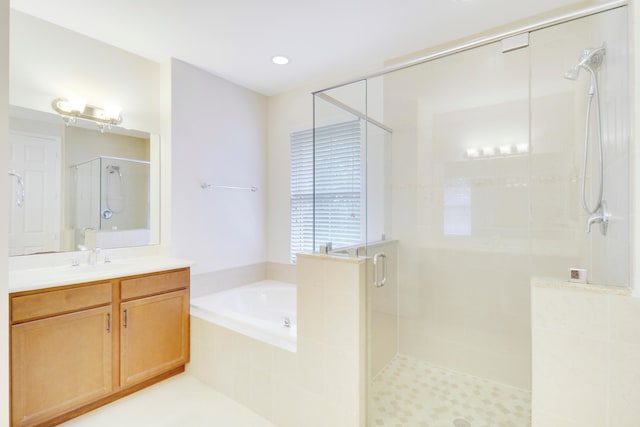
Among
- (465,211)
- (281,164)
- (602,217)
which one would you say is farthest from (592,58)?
(281,164)

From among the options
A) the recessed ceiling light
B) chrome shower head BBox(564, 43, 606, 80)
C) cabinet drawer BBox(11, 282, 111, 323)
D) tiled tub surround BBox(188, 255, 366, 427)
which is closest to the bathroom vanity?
cabinet drawer BBox(11, 282, 111, 323)

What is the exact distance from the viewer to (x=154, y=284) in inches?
88.7

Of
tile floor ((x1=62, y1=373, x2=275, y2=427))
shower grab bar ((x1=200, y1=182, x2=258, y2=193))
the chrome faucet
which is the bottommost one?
tile floor ((x1=62, y1=373, x2=275, y2=427))

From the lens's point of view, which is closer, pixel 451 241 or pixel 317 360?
pixel 317 360

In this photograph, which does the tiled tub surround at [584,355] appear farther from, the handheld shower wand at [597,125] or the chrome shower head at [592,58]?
the chrome shower head at [592,58]

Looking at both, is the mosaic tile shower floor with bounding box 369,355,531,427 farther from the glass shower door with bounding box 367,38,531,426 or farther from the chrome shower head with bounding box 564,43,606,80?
the chrome shower head with bounding box 564,43,606,80

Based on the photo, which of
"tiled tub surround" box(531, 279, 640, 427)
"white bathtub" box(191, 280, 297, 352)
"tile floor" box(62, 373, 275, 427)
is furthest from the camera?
"white bathtub" box(191, 280, 297, 352)

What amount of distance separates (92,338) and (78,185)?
1169 mm

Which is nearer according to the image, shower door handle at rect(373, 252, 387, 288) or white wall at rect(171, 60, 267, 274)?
shower door handle at rect(373, 252, 387, 288)

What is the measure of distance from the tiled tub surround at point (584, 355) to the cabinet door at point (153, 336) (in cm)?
229

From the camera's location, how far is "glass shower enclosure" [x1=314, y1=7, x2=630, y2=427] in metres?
1.78

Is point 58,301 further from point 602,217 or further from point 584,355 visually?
point 602,217

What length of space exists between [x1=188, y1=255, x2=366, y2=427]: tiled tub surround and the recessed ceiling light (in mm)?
1826

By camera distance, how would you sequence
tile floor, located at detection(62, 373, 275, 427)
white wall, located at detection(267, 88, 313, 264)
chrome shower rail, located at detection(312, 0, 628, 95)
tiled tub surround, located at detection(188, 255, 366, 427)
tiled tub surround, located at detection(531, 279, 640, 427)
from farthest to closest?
white wall, located at detection(267, 88, 313, 264) < tile floor, located at detection(62, 373, 275, 427) < tiled tub surround, located at detection(188, 255, 366, 427) < chrome shower rail, located at detection(312, 0, 628, 95) < tiled tub surround, located at detection(531, 279, 640, 427)
